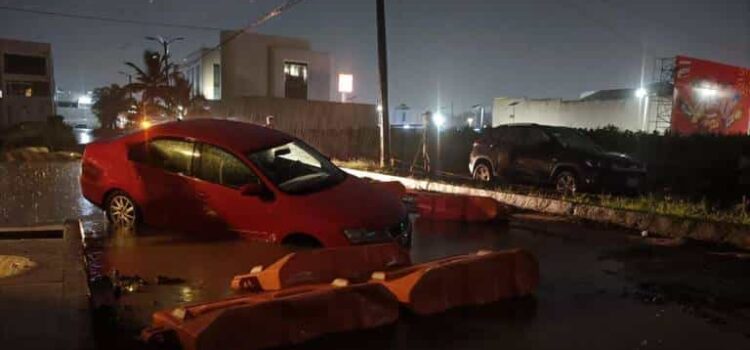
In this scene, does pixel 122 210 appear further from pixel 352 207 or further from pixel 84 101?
pixel 84 101

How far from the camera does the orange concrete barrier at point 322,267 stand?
5691 mm

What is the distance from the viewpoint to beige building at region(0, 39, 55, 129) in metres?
49.8

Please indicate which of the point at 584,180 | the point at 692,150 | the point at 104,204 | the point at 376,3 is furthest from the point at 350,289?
the point at 692,150

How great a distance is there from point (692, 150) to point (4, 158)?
2103 cm

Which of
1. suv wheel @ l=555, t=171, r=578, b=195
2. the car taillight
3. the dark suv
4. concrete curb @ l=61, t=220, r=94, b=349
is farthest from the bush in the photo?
concrete curb @ l=61, t=220, r=94, b=349

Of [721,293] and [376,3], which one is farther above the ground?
[376,3]

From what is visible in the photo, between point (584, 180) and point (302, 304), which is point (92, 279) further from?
point (584, 180)

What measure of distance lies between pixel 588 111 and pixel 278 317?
104 feet

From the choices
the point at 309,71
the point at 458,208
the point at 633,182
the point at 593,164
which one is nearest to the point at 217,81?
the point at 309,71

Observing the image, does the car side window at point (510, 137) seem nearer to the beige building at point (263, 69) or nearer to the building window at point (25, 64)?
the beige building at point (263, 69)

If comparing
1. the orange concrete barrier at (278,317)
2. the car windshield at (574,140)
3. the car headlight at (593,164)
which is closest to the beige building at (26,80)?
the car windshield at (574,140)

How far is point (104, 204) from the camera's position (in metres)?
8.83

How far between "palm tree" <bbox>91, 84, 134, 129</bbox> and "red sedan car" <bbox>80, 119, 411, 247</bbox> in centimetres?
3103

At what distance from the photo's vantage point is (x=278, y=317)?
4625 mm
